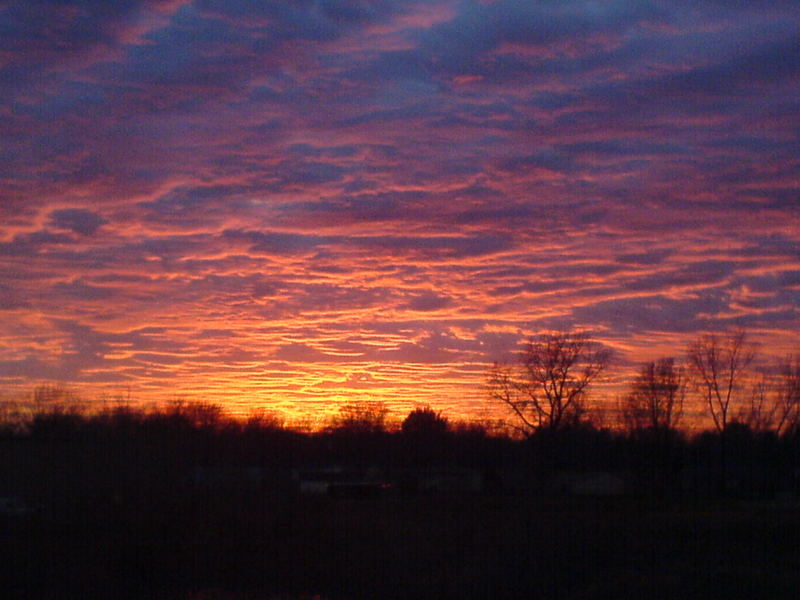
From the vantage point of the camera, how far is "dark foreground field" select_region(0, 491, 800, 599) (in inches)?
1136

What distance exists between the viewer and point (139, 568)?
33.9 meters

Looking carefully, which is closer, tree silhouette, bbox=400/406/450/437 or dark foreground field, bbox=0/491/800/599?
dark foreground field, bbox=0/491/800/599

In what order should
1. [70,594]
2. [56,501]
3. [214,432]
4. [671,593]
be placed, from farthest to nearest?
[214,432] → [56,501] → [70,594] → [671,593]

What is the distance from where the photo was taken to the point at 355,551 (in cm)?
3916

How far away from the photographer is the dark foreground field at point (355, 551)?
2886cm

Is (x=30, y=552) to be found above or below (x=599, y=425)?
below

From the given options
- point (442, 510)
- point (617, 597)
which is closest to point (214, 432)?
point (442, 510)

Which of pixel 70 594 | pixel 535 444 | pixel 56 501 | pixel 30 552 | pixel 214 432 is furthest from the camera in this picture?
pixel 535 444

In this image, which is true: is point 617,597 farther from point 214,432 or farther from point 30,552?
point 214,432

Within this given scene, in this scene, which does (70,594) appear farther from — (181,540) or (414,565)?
(414,565)

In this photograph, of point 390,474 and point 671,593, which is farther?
point 390,474

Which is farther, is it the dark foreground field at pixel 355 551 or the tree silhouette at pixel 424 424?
the tree silhouette at pixel 424 424

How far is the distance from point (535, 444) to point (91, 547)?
4884cm

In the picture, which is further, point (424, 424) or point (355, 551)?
point (424, 424)
